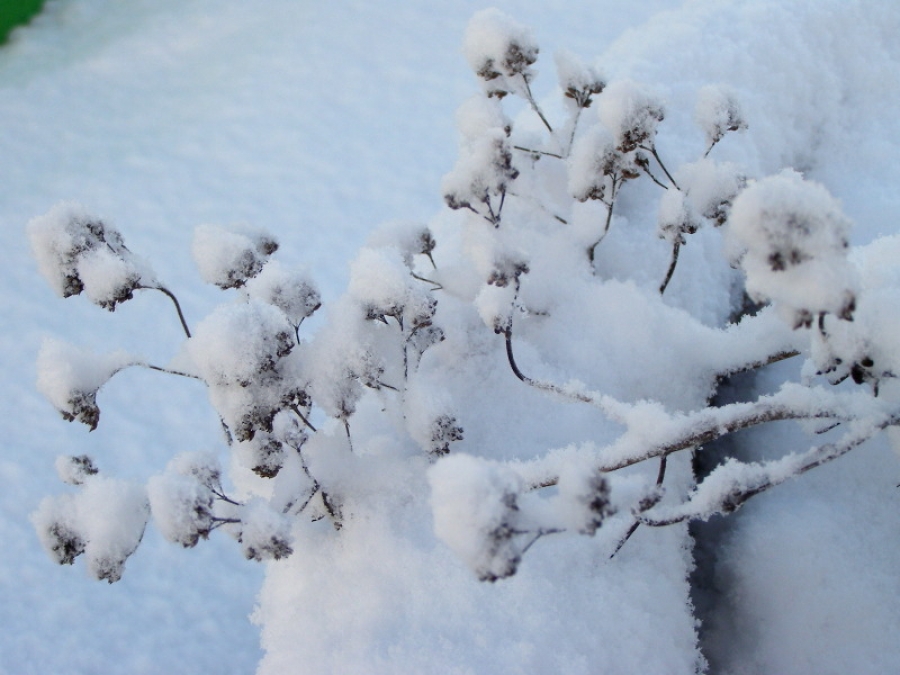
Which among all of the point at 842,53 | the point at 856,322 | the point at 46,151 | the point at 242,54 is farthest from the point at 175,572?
the point at 242,54

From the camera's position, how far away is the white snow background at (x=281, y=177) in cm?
65

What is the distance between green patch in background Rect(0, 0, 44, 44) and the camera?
1805mm

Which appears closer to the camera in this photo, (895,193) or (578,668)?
(578,668)

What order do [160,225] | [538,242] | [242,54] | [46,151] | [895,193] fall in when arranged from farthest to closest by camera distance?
[242,54], [46,151], [160,225], [895,193], [538,242]

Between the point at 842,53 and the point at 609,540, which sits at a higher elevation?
the point at 842,53

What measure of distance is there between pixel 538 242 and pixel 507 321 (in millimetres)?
227

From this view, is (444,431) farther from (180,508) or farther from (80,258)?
(80,258)

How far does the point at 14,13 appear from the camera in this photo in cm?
184

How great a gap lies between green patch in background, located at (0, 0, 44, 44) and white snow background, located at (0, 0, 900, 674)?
1.7 inches

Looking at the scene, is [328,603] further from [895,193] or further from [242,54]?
[242,54]

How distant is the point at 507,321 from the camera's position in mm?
553

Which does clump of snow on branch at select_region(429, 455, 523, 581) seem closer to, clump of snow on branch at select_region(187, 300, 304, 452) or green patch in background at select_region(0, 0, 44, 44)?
clump of snow on branch at select_region(187, 300, 304, 452)

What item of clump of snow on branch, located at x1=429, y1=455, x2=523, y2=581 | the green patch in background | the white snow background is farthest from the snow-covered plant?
the green patch in background

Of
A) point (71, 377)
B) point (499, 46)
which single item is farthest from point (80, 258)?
point (499, 46)
